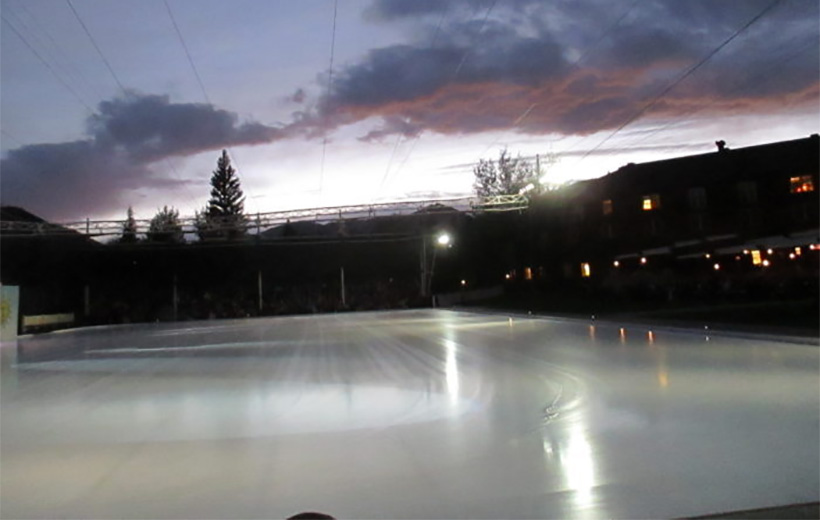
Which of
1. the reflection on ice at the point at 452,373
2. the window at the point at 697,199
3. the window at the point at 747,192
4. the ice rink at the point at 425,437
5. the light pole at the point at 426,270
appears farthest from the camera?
the light pole at the point at 426,270

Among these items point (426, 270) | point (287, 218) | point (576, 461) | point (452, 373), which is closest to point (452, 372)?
point (452, 373)

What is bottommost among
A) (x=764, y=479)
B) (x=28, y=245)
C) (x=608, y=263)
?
(x=764, y=479)

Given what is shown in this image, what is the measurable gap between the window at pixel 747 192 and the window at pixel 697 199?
6.86 ft

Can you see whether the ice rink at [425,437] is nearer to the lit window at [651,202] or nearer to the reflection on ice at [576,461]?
the reflection on ice at [576,461]

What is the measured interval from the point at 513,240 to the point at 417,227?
290 inches

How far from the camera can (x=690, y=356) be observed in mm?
13867

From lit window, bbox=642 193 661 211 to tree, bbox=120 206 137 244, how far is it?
1072 inches

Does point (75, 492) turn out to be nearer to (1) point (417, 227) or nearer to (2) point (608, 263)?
(2) point (608, 263)

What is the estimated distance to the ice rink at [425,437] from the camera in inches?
Result: 204

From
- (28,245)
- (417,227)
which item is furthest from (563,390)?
(417,227)

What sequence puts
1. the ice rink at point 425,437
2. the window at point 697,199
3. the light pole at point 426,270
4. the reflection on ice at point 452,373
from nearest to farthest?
the ice rink at point 425,437 < the reflection on ice at point 452,373 < the window at point 697,199 < the light pole at point 426,270

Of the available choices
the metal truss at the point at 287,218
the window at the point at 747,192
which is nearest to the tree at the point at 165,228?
the metal truss at the point at 287,218

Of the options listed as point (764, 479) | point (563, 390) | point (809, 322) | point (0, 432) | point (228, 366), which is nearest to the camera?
point (764, 479)

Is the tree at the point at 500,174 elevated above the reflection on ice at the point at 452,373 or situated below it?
above
